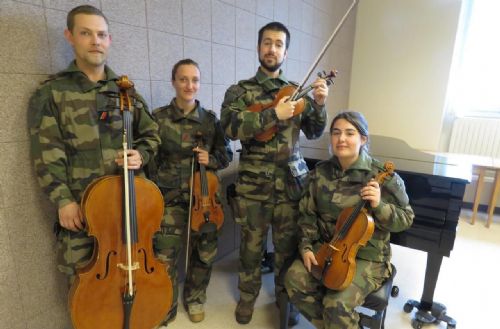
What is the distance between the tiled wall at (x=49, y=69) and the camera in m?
1.36

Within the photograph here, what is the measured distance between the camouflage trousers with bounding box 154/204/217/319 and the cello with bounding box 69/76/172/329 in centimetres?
35

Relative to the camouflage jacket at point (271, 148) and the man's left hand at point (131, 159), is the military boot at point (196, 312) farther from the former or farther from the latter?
the man's left hand at point (131, 159)

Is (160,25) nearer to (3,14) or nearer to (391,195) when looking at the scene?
(3,14)

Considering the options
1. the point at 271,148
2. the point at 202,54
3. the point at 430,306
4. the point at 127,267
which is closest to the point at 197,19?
the point at 202,54

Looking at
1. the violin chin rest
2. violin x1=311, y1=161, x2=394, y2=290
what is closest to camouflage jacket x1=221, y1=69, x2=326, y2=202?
the violin chin rest

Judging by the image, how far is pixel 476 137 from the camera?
3721 millimetres

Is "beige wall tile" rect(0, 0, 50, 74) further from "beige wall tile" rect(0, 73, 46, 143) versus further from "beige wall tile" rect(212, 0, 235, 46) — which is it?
"beige wall tile" rect(212, 0, 235, 46)

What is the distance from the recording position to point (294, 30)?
10.5ft

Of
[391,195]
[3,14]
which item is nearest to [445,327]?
[391,195]

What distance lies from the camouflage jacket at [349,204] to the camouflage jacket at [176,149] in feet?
1.81

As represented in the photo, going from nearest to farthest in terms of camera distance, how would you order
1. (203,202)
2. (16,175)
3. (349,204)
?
(16,175) < (349,204) < (203,202)

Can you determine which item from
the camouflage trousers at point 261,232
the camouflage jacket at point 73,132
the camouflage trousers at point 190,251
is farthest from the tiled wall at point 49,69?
the camouflage trousers at point 261,232

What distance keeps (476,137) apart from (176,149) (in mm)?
3557

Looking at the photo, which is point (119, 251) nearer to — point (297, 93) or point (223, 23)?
point (297, 93)
